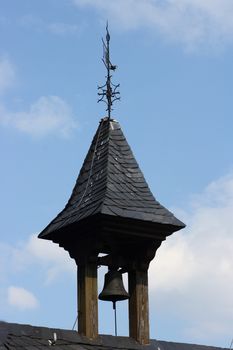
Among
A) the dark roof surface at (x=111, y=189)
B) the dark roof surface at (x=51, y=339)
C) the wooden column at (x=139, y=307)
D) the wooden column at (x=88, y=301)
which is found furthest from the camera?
the wooden column at (x=139, y=307)

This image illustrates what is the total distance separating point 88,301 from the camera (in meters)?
19.3

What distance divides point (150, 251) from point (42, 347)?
9.52 feet

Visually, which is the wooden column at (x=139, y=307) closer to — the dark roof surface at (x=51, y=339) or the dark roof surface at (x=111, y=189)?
the dark roof surface at (x=51, y=339)

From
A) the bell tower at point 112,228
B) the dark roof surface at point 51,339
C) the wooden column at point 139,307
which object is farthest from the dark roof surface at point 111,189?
the dark roof surface at point 51,339

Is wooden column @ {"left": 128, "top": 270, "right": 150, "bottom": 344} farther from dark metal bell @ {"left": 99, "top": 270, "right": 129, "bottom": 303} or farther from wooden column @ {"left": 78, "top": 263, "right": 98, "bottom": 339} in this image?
wooden column @ {"left": 78, "top": 263, "right": 98, "bottom": 339}

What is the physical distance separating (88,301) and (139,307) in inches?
38.1

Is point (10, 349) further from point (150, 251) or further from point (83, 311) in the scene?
point (150, 251)

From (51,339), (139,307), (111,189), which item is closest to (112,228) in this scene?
(111,189)

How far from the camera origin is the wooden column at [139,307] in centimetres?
1964

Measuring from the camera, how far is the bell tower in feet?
63.2

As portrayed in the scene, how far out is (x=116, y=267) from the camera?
65.7 feet

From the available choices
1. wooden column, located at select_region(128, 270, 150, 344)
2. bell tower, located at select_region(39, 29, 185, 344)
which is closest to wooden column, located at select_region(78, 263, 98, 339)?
bell tower, located at select_region(39, 29, 185, 344)

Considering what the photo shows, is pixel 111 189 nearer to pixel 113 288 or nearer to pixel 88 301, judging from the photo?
pixel 113 288

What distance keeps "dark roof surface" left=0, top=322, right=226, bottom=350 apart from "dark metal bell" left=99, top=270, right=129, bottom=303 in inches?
28.8
